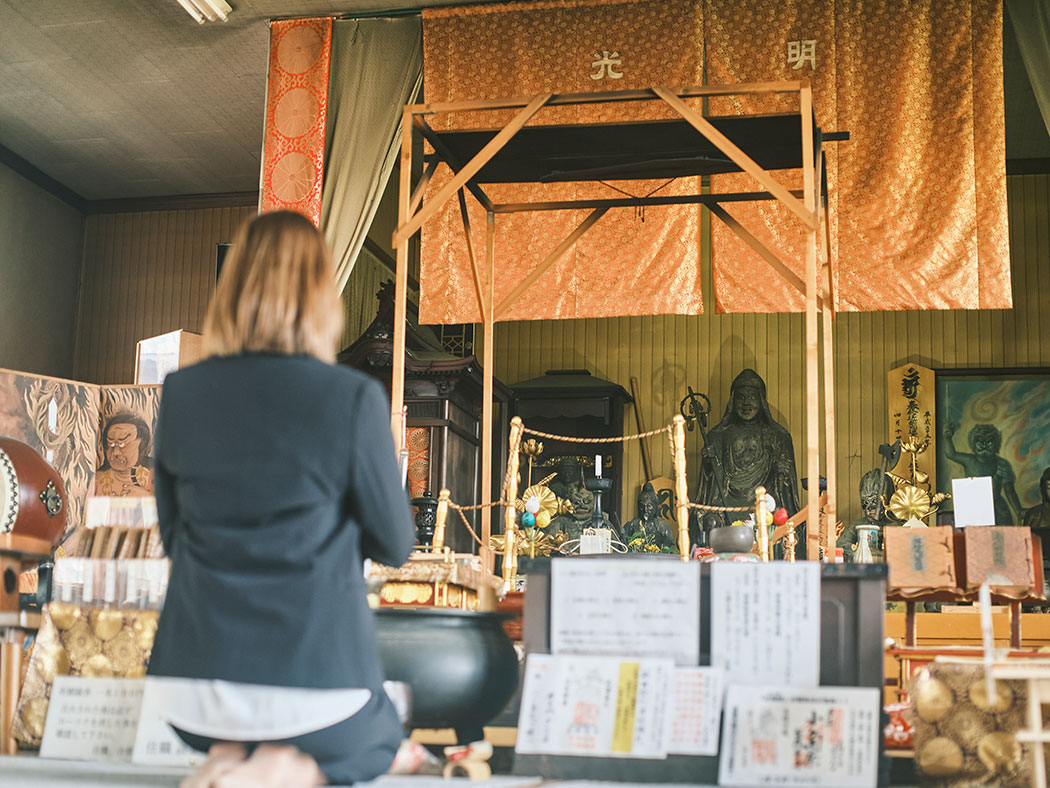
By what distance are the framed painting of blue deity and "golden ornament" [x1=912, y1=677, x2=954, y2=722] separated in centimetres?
634

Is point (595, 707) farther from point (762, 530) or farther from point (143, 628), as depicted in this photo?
point (762, 530)

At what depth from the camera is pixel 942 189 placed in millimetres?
5602

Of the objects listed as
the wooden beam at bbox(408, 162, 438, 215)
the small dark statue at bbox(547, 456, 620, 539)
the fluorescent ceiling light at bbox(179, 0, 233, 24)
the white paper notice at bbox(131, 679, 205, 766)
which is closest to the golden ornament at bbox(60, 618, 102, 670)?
the white paper notice at bbox(131, 679, 205, 766)

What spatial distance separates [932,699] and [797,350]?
6.93 meters

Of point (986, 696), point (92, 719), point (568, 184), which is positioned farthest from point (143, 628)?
point (568, 184)

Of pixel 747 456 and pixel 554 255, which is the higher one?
pixel 554 255

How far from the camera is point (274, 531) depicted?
1.85 metres

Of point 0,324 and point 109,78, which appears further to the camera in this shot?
point 0,324

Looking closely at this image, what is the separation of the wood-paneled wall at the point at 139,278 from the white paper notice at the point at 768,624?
741cm

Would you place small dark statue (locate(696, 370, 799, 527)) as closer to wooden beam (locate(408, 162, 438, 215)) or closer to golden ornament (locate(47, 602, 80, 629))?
wooden beam (locate(408, 162, 438, 215))

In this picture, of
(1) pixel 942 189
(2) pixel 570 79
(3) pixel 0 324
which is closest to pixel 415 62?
(2) pixel 570 79

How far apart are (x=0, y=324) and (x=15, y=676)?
5.99 metres

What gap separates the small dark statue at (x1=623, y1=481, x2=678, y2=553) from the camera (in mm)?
6738

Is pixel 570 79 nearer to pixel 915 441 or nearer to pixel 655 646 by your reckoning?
pixel 655 646
